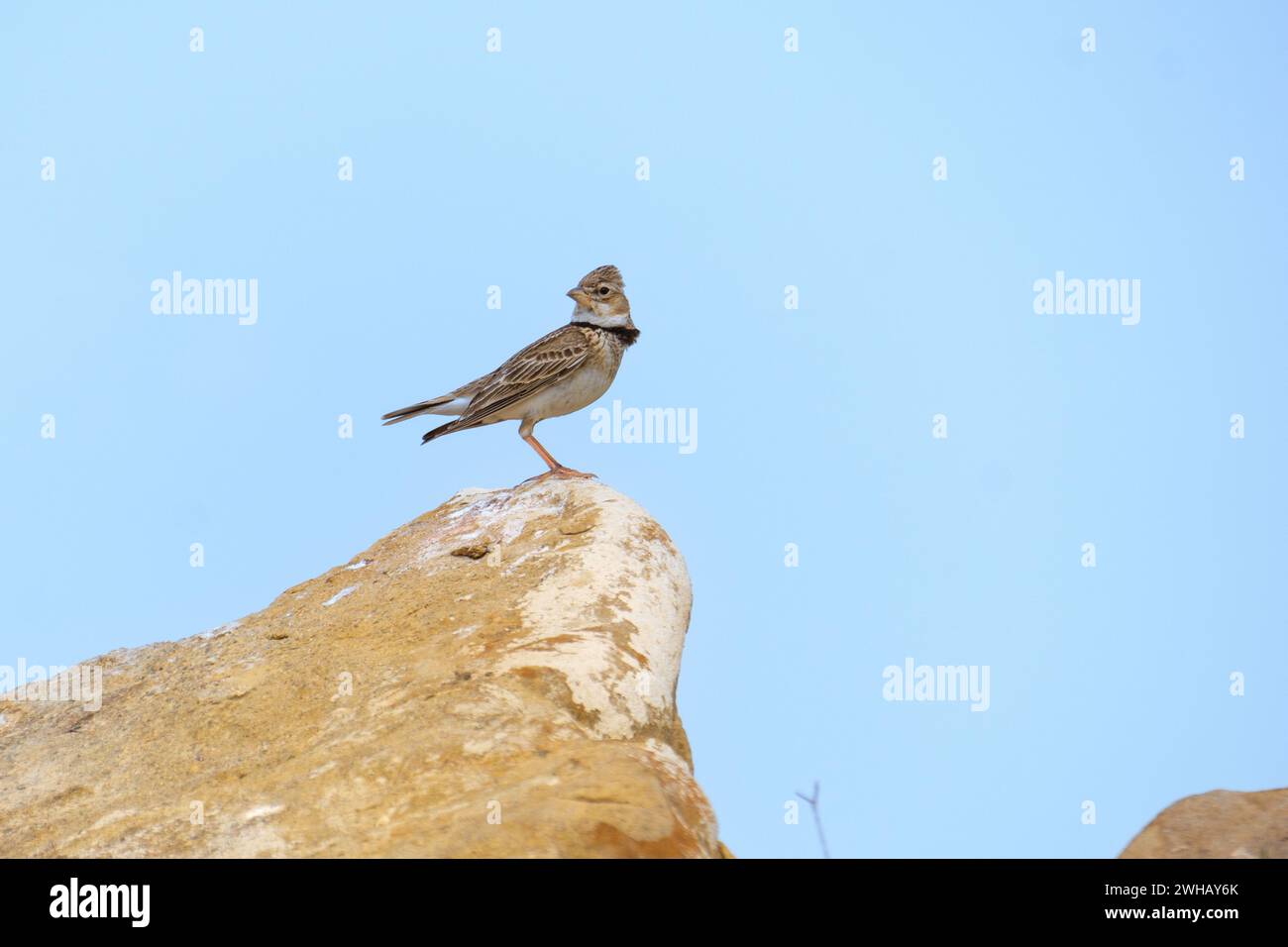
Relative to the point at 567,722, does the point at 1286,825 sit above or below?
below

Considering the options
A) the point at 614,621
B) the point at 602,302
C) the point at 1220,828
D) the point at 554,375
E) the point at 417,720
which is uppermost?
the point at 602,302

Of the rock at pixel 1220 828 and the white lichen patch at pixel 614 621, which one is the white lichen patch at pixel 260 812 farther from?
the rock at pixel 1220 828

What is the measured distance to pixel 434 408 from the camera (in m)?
11.2

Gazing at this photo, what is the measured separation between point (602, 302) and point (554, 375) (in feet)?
2.99

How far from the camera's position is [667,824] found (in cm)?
532

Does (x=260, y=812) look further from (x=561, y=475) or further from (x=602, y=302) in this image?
(x=602, y=302)

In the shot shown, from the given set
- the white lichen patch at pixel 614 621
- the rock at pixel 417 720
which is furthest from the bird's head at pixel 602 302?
the white lichen patch at pixel 614 621

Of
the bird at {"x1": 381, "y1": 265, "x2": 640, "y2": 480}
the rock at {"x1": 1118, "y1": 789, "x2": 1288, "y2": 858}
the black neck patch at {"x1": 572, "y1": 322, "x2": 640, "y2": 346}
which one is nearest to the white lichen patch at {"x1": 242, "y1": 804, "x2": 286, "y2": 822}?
the rock at {"x1": 1118, "y1": 789, "x2": 1288, "y2": 858}

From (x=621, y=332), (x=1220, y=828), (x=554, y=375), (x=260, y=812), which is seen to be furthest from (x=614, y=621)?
(x=621, y=332)

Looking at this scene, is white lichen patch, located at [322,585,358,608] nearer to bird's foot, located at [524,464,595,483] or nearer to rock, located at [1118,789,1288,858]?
bird's foot, located at [524,464,595,483]

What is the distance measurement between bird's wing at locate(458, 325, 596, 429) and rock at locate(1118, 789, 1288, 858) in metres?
5.71
